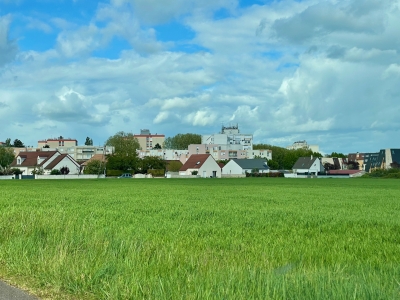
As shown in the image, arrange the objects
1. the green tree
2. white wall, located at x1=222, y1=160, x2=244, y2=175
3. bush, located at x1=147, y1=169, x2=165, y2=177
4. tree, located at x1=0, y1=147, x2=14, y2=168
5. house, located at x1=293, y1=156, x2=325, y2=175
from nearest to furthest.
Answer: bush, located at x1=147, y1=169, x2=165, y2=177 < tree, located at x1=0, y1=147, x2=14, y2=168 < the green tree < white wall, located at x1=222, y1=160, x2=244, y2=175 < house, located at x1=293, y1=156, x2=325, y2=175

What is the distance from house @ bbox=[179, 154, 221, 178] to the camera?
5896 inches

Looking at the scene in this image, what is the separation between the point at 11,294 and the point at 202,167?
14273 cm

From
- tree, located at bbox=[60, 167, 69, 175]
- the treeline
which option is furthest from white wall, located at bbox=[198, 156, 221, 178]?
the treeline

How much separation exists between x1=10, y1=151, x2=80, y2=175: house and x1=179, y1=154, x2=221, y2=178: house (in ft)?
103

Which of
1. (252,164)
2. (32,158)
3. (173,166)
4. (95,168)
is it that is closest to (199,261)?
(95,168)

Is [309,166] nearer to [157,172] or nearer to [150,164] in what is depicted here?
[150,164]

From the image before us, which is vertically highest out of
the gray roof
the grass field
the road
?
the gray roof

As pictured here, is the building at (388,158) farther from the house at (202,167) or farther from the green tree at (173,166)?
the green tree at (173,166)

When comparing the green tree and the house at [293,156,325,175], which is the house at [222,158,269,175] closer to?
the house at [293,156,325,175]

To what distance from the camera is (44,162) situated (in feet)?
493

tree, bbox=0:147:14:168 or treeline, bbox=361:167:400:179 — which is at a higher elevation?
tree, bbox=0:147:14:168

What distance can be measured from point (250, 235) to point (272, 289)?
663 cm

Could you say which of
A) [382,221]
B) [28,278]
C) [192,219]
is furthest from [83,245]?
[382,221]

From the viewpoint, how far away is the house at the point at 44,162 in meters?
146
